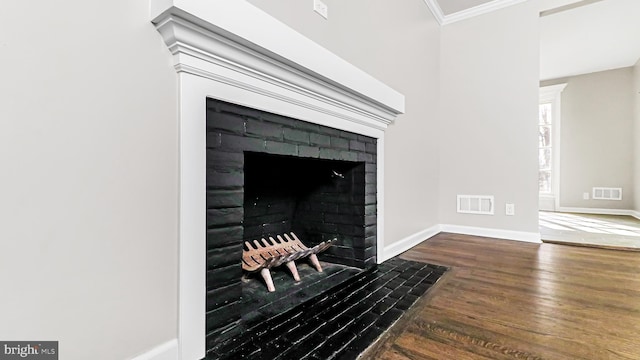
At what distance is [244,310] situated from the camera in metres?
1.37

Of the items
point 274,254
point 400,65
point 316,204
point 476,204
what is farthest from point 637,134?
point 274,254

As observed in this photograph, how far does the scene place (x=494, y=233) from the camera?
3.19m

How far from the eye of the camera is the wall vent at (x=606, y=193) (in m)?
5.13

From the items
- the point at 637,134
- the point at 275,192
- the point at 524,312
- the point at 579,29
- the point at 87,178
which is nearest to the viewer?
the point at 87,178

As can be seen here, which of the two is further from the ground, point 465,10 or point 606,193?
point 465,10

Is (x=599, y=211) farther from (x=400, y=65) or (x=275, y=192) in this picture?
(x=275, y=192)

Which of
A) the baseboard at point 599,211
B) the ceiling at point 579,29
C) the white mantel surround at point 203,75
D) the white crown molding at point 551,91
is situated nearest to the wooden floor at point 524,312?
the white mantel surround at point 203,75

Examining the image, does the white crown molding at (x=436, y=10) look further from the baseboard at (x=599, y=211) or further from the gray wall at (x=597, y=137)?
the baseboard at (x=599, y=211)

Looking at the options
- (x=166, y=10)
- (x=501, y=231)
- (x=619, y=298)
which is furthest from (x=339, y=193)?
(x=501, y=231)

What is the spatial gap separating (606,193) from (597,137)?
1011 millimetres

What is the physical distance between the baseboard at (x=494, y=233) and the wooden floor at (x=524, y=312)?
60cm

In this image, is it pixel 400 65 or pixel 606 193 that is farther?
pixel 606 193

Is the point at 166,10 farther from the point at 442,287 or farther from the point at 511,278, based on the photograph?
the point at 511,278

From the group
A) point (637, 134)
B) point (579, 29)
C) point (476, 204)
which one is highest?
point (579, 29)
